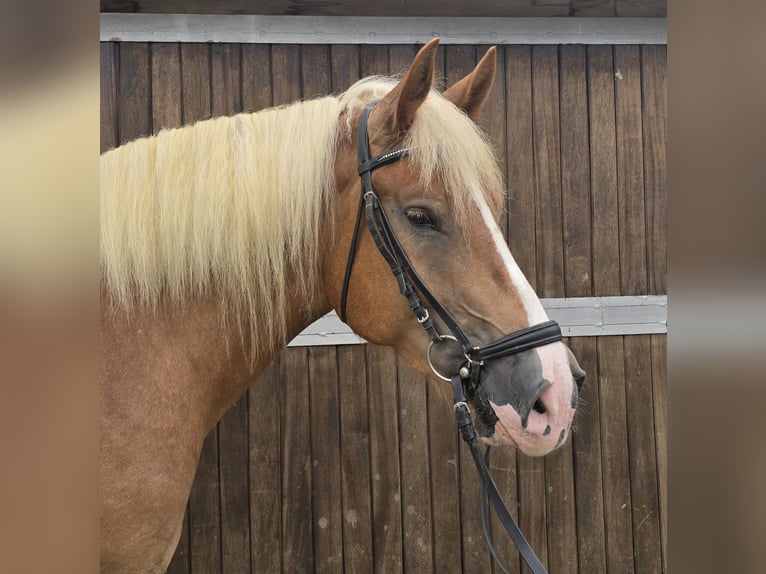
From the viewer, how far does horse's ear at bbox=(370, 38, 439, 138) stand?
3.92 ft

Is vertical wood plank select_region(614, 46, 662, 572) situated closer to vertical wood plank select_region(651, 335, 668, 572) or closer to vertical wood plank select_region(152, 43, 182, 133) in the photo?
vertical wood plank select_region(651, 335, 668, 572)

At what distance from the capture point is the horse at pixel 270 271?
46.0 inches

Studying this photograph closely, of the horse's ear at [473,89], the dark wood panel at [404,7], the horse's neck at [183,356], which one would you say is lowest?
the horse's neck at [183,356]

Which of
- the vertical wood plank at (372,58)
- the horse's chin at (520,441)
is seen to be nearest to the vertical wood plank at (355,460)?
the horse's chin at (520,441)

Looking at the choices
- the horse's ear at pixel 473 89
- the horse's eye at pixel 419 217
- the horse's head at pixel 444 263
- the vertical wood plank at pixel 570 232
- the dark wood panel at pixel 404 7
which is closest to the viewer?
the horse's head at pixel 444 263

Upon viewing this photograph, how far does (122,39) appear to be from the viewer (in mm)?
2076

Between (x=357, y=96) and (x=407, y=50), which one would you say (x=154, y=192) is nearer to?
(x=357, y=96)

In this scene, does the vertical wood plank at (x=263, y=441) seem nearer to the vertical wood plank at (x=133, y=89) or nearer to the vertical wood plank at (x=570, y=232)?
the vertical wood plank at (x=133, y=89)

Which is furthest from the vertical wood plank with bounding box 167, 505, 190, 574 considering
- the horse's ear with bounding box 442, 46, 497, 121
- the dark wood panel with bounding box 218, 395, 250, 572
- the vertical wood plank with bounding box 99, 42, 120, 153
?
the horse's ear with bounding box 442, 46, 497, 121

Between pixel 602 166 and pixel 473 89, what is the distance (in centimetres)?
111

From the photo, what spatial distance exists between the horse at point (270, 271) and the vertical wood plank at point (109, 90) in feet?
3.12

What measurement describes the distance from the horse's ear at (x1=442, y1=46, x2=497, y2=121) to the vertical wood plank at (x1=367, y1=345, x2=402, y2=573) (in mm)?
1078
